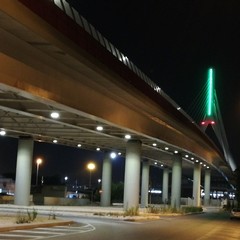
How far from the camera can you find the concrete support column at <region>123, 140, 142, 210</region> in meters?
47.3

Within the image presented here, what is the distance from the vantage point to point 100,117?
33156mm

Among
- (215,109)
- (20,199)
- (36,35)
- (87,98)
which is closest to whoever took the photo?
(36,35)

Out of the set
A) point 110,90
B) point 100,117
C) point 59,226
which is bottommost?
point 59,226

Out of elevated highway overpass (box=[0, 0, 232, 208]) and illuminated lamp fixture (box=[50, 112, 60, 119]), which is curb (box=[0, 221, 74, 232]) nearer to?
elevated highway overpass (box=[0, 0, 232, 208])

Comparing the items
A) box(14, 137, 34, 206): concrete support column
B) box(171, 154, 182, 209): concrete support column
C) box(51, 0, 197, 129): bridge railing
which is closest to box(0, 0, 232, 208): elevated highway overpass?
box(51, 0, 197, 129): bridge railing

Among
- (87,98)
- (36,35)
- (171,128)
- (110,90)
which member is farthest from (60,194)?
(36,35)

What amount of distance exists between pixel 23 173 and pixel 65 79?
28.5m

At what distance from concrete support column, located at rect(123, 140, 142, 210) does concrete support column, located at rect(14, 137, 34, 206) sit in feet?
39.1

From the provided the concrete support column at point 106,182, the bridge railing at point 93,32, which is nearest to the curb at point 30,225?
the bridge railing at point 93,32

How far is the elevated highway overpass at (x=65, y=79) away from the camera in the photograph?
23891 millimetres

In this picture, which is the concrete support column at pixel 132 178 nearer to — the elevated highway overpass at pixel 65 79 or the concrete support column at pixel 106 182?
Result: the elevated highway overpass at pixel 65 79

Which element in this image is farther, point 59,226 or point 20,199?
point 20,199

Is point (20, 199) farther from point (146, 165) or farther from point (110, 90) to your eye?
point (146, 165)

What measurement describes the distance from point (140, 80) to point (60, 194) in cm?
4965
